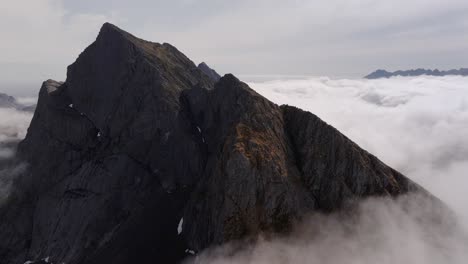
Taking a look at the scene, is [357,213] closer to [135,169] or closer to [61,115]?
[135,169]

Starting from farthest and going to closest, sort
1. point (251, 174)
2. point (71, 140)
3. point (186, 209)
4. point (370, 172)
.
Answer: point (71, 140) < point (186, 209) < point (370, 172) < point (251, 174)

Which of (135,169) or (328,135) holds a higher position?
(328,135)

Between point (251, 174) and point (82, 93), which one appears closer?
point (251, 174)

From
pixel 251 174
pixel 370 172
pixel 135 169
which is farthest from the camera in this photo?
pixel 135 169

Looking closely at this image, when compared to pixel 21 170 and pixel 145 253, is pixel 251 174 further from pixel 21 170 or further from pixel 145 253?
pixel 21 170

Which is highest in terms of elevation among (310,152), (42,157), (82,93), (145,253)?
(82,93)

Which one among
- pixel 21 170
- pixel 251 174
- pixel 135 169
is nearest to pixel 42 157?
pixel 21 170
